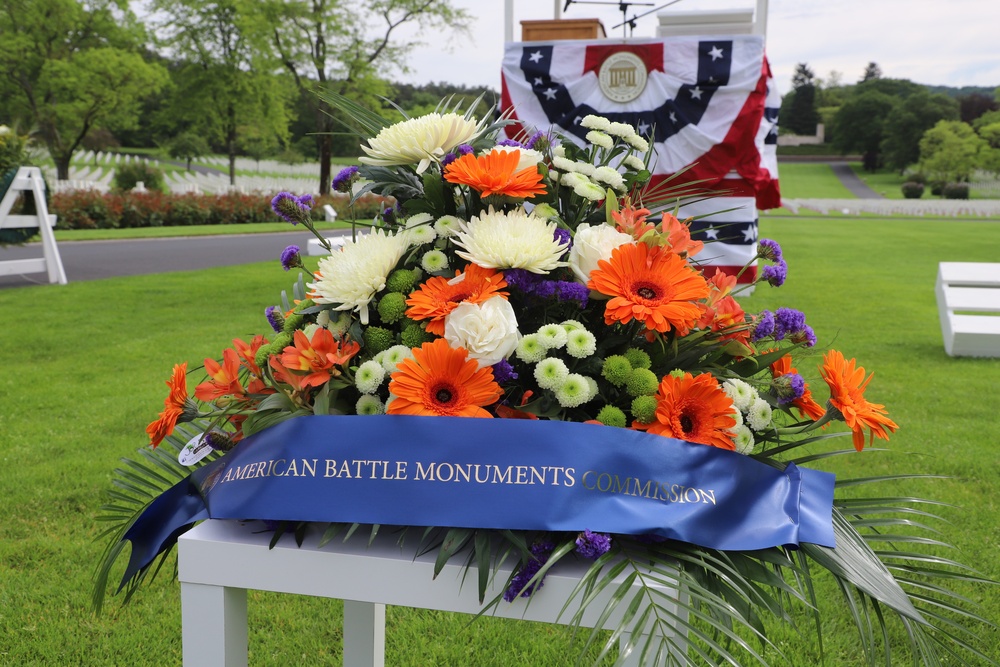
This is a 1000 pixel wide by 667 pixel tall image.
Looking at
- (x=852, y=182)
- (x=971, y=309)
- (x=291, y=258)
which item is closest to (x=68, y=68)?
(x=971, y=309)

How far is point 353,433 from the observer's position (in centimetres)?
104

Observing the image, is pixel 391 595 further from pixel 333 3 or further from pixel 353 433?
pixel 333 3

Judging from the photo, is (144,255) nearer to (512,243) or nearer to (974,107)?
(512,243)

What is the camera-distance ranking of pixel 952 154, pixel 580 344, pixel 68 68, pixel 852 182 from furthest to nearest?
pixel 852 182
pixel 952 154
pixel 68 68
pixel 580 344

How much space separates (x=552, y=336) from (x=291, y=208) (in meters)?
0.50

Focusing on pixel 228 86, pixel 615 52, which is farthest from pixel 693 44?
pixel 228 86

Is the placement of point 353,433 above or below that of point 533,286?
below

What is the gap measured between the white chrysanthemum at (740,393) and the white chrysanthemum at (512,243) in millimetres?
284

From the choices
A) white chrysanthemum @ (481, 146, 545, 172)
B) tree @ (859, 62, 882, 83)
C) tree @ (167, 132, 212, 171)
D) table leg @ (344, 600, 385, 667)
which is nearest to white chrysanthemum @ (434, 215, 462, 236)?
white chrysanthemum @ (481, 146, 545, 172)

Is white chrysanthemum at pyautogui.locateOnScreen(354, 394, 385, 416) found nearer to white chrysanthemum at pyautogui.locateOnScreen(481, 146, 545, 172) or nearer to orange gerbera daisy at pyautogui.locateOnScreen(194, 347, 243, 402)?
orange gerbera daisy at pyautogui.locateOnScreen(194, 347, 243, 402)

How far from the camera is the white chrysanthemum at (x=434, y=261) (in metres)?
1.18

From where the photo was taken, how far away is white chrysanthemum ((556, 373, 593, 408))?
3.39ft

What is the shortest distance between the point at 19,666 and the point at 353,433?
4.99ft

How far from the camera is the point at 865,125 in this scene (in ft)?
249
